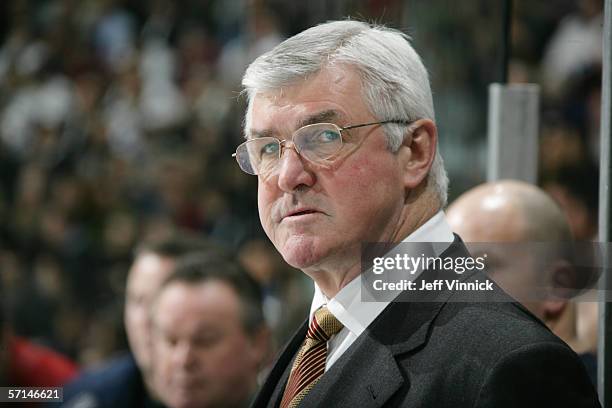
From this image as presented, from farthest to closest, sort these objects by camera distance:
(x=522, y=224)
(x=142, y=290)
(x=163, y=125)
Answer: (x=163, y=125), (x=142, y=290), (x=522, y=224)

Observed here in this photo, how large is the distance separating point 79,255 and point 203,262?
234cm

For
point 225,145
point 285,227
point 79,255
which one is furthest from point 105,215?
point 285,227

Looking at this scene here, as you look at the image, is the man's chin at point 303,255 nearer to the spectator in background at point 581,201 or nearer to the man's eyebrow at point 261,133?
the man's eyebrow at point 261,133

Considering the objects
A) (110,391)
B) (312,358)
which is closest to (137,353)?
(110,391)

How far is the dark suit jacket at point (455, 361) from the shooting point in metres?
1.24

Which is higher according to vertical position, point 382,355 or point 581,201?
point 382,355

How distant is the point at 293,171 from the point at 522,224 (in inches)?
28.8

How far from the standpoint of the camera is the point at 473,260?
146cm

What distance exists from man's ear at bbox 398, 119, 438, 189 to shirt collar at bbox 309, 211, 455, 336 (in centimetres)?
6

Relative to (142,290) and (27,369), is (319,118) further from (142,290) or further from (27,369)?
(142,290)

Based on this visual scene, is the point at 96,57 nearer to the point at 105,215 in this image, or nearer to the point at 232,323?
the point at 105,215

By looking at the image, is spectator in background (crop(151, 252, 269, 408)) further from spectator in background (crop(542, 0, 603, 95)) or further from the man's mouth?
spectator in background (crop(542, 0, 603, 95))

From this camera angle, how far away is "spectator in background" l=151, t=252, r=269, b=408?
2053 mm

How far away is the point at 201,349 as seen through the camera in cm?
207
